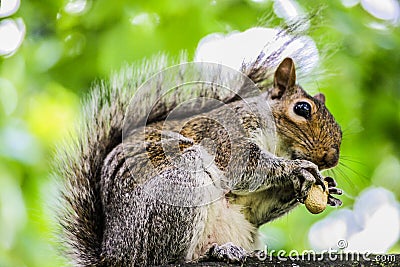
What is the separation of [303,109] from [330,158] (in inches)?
5.7

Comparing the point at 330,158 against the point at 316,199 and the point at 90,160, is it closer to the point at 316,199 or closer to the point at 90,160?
the point at 316,199

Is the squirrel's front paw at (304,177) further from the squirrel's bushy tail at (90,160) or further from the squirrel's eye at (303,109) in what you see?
the squirrel's bushy tail at (90,160)

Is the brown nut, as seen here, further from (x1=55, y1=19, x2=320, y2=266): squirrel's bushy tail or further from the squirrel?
(x1=55, y1=19, x2=320, y2=266): squirrel's bushy tail

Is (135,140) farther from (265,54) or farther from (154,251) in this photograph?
(265,54)

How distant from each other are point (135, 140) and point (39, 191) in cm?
46

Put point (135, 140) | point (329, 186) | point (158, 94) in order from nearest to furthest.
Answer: point (329, 186), point (135, 140), point (158, 94)

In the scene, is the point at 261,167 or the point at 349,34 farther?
the point at 349,34

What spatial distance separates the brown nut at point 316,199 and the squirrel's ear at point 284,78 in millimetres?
330

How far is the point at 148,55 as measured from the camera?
198 centimetres

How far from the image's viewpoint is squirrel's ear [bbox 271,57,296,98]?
149 centimetres

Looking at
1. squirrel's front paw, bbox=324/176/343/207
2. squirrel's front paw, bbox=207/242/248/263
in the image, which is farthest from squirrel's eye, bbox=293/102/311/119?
squirrel's front paw, bbox=207/242/248/263

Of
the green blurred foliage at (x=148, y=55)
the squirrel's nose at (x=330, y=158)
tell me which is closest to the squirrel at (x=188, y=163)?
the squirrel's nose at (x=330, y=158)

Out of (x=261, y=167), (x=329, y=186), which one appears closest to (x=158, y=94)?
(x=261, y=167)

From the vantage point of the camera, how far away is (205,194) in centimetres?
140
